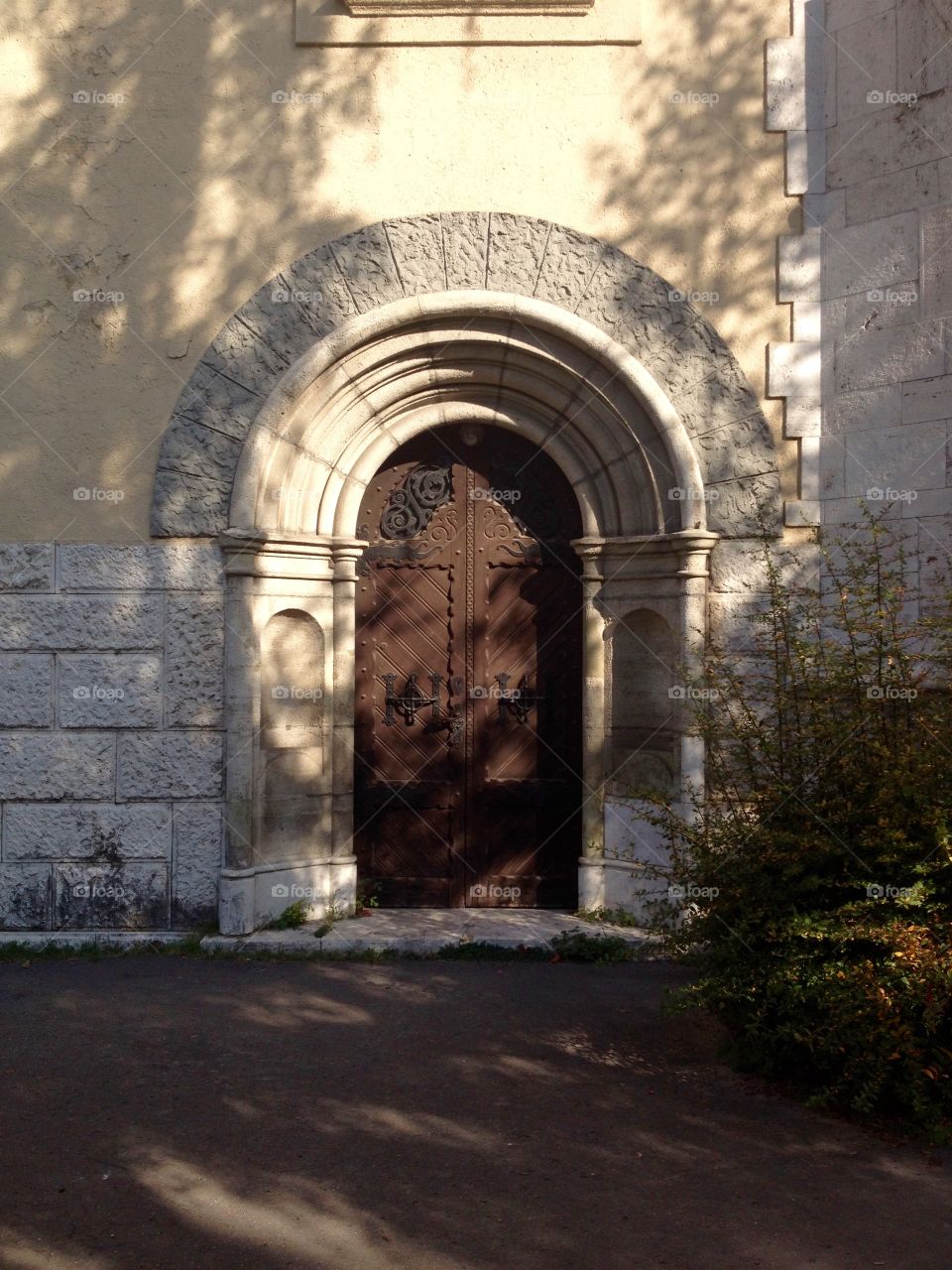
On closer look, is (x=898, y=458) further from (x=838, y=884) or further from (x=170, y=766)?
(x=170, y=766)

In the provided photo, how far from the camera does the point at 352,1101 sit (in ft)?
13.2

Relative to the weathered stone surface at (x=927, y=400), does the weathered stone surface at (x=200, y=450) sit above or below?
→ below

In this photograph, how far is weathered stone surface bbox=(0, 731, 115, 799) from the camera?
6.09 meters

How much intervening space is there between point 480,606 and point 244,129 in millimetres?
2857

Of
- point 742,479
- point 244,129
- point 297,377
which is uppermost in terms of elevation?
point 244,129

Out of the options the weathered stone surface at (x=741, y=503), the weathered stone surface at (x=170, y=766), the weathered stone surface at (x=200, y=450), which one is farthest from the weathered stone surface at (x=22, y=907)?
the weathered stone surface at (x=741, y=503)

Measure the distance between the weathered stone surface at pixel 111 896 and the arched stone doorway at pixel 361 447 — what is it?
0.39 metres

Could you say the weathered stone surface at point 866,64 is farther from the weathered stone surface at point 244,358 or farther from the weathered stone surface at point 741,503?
the weathered stone surface at point 244,358

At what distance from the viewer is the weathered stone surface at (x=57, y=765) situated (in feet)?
20.0

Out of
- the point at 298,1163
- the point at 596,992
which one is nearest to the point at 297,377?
the point at 596,992

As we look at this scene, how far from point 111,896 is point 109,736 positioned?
2.77ft

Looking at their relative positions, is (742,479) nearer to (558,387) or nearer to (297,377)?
(558,387)

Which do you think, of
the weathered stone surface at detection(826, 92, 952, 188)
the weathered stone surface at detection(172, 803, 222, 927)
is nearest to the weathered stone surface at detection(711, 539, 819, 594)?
the weathered stone surface at detection(826, 92, 952, 188)

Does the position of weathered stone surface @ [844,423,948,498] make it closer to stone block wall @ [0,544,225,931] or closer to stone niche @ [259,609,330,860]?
stone niche @ [259,609,330,860]
